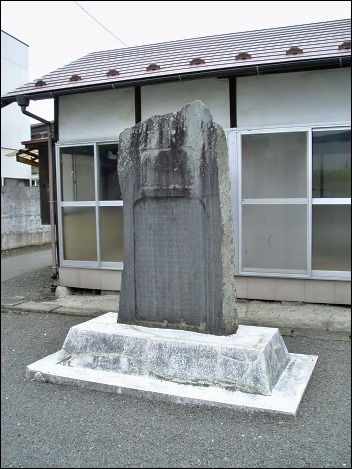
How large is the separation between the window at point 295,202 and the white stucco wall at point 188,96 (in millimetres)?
502

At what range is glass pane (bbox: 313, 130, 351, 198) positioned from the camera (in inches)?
214

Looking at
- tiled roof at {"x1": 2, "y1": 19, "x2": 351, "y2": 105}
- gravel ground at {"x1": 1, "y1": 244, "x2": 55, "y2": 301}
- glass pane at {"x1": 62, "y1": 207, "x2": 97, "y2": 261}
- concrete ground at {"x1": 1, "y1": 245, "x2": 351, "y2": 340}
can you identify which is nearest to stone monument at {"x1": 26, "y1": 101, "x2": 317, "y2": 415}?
concrete ground at {"x1": 1, "y1": 245, "x2": 351, "y2": 340}

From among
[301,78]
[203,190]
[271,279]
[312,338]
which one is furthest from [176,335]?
[301,78]

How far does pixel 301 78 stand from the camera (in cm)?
552

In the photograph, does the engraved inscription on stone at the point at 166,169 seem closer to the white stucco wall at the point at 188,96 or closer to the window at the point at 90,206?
the white stucco wall at the point at 188,96

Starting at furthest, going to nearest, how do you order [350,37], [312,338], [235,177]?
[235,177]
[350,37]
[312,338]

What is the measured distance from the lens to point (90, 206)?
662 cm

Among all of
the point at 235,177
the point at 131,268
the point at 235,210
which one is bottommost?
the point at 131,268

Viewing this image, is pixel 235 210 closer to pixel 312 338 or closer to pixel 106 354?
pixel 312 338

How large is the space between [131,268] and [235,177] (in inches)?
102

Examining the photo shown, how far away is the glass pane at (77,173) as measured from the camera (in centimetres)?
669

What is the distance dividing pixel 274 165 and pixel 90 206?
9.09 feet

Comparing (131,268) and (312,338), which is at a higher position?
(131,268)

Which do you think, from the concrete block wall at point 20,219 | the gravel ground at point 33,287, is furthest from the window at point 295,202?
the concrete block wall at point 20,219
